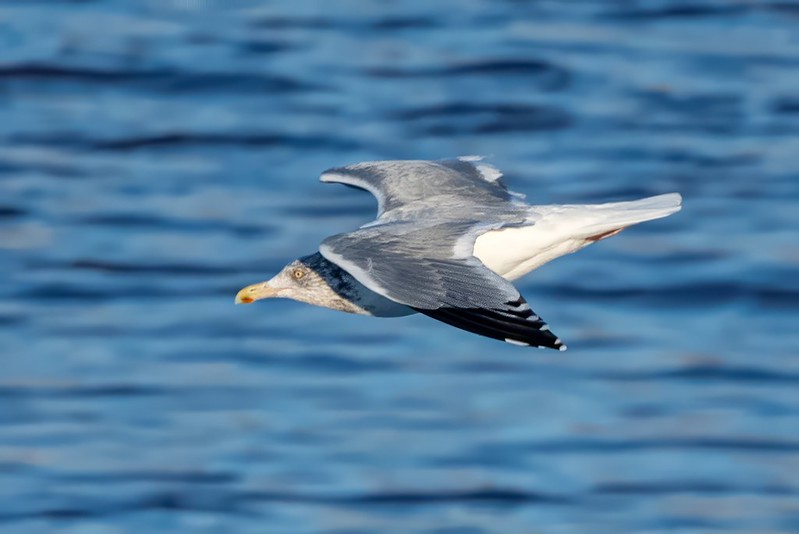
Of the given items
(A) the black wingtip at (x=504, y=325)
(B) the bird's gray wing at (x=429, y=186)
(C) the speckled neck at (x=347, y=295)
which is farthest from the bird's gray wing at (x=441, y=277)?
(B) the bird's gray wing at (x=429, y=186)

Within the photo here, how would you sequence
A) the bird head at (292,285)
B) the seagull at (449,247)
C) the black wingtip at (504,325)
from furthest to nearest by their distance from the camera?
1. the bird head at (292,285)
2. the seagull at (449,247)
3. the black wingtip at (504,325)

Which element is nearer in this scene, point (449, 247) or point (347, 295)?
point (449, 247)

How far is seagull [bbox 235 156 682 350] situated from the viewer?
577cm

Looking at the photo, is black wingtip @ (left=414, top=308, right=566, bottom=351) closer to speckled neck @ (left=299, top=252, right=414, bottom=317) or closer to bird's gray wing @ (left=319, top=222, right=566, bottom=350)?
bird's gray wing @ (left=319, top=222, right=566, bottom=350)

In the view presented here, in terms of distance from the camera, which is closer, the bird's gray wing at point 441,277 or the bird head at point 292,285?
the bird's gray wing at point 441,277

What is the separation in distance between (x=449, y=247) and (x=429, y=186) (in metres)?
1.28

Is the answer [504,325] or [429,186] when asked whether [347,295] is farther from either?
[504,325]

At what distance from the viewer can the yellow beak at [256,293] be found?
7.25m

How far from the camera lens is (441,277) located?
5973 millimetres

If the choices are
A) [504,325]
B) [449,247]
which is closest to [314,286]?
[449,247]

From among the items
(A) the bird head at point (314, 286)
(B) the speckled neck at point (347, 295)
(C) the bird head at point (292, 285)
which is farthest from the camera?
(C) the bird head at point (292, 285)

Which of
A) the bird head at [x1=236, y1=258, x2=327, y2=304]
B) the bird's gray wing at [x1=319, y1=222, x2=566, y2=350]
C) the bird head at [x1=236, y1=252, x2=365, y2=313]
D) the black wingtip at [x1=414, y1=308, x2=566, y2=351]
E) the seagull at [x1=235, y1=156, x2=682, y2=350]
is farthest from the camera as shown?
the bird head at [x1=236, y1=258, x2=327, y2=304]

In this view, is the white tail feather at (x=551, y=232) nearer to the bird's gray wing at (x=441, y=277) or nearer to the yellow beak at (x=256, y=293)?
the bird's gray wing at (x=441, y=277)

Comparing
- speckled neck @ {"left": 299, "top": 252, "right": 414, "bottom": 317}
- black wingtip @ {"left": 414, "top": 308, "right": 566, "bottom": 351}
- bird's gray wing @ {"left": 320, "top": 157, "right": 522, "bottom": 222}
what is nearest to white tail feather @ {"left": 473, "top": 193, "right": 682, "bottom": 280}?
bird's gray wing @ {"left": 320, "top": 157, "right": 522, "bottom": 222}
